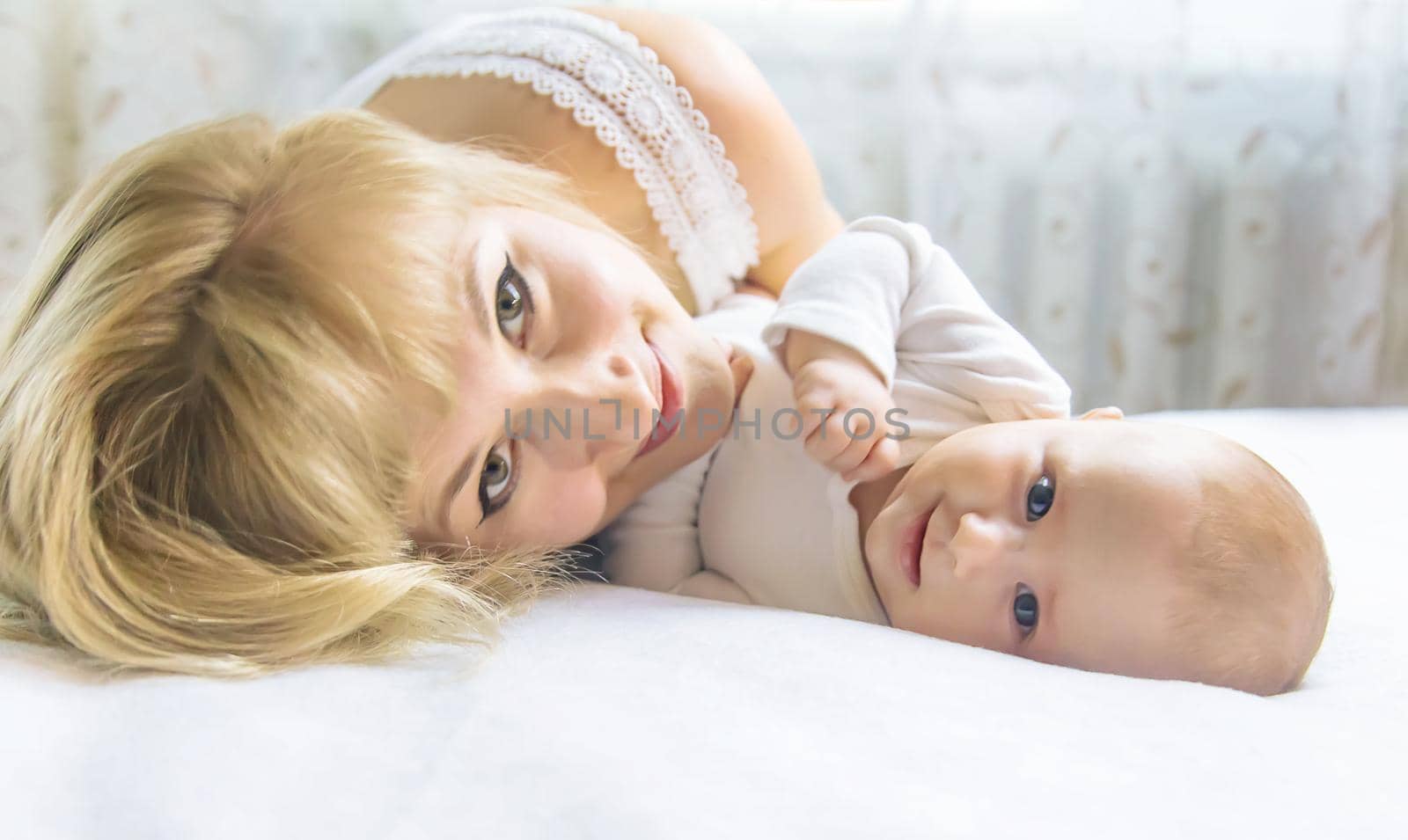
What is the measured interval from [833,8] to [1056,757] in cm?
163

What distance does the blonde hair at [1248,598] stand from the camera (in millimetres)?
755

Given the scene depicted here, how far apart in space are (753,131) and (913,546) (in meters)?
0.72

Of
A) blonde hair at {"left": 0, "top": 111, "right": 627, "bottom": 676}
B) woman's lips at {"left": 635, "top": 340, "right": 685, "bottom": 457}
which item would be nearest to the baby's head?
woman's lips at {"left": 635, "top": 340, "right": 685, "bottom": 457}

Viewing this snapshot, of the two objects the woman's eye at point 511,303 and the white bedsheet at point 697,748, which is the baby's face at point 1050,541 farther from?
the woman's eye at point 511,303

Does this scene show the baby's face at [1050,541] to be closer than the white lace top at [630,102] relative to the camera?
Yes

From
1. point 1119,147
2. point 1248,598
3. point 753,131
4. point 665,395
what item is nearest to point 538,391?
point 665,395

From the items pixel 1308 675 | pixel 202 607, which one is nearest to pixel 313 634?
pixel 202 607

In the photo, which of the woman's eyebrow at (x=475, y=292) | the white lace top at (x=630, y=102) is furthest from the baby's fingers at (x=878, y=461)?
the white lace top at (x=630, y=102)

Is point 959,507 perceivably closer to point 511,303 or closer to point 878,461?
point 878,461

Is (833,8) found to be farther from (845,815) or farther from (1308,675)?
(845,815)

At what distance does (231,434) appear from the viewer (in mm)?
784

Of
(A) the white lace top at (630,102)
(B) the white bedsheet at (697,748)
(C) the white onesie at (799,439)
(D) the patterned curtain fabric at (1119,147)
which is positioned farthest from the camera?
(D) the patterned curtain fabric at (1119,147)

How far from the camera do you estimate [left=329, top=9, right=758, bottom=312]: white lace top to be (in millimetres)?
1328

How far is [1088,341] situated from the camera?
2.04 metres
